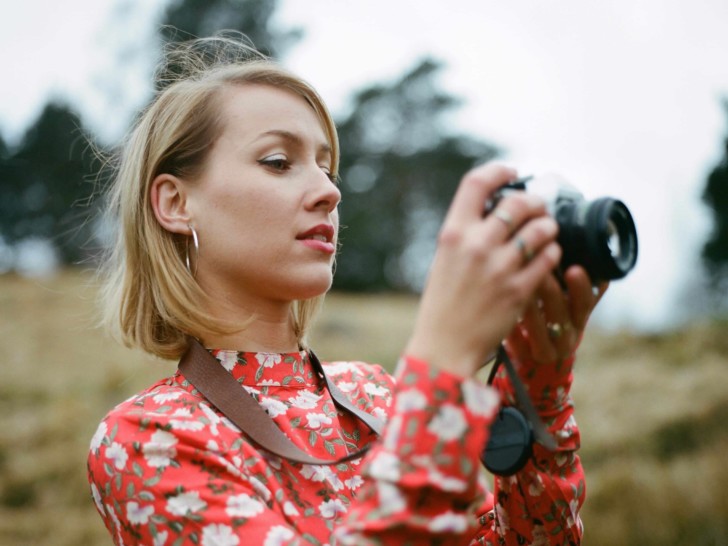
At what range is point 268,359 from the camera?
1.71 meters

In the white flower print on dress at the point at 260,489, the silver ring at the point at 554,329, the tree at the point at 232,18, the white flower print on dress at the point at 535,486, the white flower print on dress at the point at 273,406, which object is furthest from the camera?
the tree at the point at 232,18

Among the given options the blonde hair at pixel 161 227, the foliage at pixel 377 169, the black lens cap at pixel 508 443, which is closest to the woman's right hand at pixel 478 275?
the black lens cap at pixel 508 443

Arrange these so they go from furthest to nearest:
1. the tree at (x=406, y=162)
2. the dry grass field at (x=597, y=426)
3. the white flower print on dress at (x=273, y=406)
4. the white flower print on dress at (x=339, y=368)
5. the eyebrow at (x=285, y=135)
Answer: the tree at (x=406, y=162) → the dry grass field at (x=597, y=426) → the white flower print on dress at (x=339, y=368) → the eyebrow at (x=285, y=135) → the white flower print on dress at (x=273, y=406)

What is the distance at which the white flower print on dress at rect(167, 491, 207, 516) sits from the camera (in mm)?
1255

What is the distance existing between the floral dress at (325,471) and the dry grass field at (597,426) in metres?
1.70

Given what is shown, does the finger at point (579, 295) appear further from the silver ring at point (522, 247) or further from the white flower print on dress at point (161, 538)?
the white flower print on dress at point (161, 538)

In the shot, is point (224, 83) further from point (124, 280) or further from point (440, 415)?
point (440, 415)

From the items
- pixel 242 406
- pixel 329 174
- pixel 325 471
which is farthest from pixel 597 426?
pixel 242 406

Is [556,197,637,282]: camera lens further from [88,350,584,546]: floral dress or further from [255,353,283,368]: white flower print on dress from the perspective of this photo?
[255,353,283,368]: white flower print on dress

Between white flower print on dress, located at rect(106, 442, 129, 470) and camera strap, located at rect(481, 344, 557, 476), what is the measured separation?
0.72 meters

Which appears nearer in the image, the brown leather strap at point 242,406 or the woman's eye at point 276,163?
the brown leather strap at point 242,406

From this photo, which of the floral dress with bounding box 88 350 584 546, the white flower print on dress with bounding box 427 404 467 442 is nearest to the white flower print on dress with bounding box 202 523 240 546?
the floral dress with bounding box 88 350 584 546

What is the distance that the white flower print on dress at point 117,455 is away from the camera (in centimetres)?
137

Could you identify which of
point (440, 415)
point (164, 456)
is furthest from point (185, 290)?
point (440, 415)
